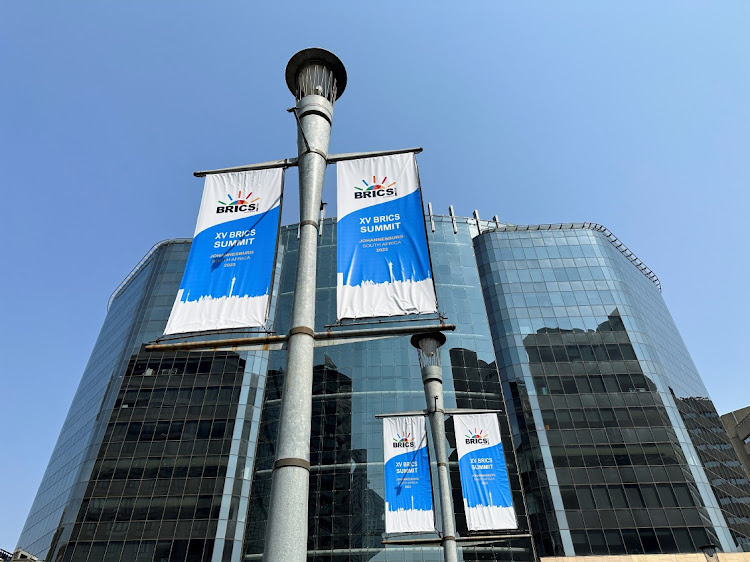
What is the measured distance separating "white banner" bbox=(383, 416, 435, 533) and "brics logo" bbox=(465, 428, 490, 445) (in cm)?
237

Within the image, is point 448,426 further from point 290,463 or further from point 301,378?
point 290,463

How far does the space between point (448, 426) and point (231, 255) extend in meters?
44.2

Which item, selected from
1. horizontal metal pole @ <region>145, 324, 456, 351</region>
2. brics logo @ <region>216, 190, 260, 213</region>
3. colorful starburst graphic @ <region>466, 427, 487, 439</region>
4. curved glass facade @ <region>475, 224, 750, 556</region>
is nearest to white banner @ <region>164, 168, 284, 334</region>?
brics logo @ <region>216, 190, 260, 213</region>

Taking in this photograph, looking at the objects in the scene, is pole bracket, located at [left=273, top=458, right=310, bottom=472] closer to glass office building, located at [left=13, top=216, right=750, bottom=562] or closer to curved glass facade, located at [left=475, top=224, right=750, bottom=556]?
glass office building, located at [left=13, top=216, right=750, bottom=562]

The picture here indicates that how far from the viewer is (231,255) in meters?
9.56

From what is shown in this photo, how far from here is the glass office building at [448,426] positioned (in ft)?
145

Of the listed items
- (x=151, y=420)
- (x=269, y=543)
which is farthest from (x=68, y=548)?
(x=269, y=543)

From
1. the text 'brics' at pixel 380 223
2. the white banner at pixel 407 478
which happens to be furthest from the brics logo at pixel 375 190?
the white banner at pixel 407 478

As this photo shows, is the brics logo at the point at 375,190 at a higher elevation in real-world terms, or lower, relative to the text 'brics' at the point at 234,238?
higher

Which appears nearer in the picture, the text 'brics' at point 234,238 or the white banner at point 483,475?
the text 'brics' at point 234,238

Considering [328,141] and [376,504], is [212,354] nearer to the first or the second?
[376,504]

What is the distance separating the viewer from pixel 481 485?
22891 millimetres

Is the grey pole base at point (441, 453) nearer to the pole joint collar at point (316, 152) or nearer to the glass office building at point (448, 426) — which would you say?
the pole joint collar at point (316, 152)

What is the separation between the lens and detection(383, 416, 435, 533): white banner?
2181cm
